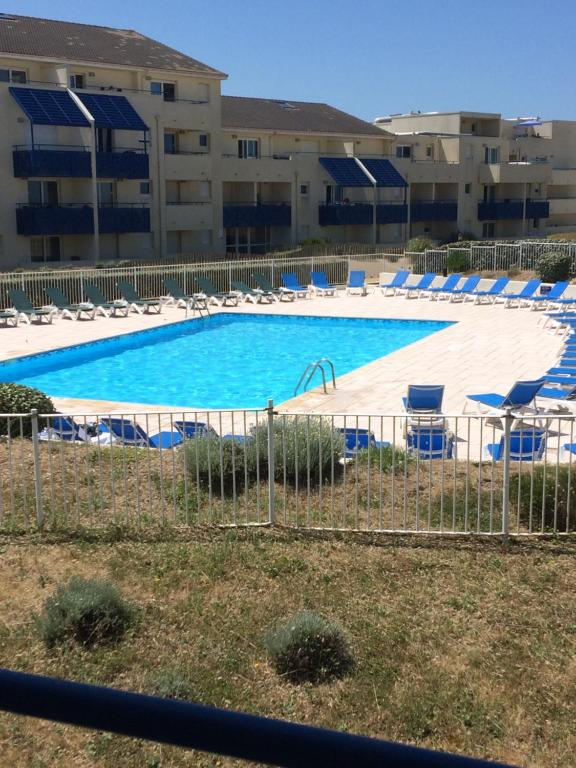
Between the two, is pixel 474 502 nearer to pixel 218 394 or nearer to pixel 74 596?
pixel 74 596

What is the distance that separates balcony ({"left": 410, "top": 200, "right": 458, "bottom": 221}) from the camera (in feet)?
188

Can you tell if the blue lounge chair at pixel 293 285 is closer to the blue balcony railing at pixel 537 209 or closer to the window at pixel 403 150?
the window at pixel 403 150

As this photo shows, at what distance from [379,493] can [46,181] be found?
117 ft

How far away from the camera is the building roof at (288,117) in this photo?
5219 cm

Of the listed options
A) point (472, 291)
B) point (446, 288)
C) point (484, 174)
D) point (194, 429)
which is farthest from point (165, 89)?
point (194, 429)

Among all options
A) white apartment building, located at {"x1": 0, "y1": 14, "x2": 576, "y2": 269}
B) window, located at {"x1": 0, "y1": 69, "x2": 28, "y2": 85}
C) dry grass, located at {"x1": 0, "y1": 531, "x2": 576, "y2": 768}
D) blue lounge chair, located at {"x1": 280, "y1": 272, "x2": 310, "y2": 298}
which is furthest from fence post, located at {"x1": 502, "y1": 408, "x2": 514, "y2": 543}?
window, located at {"x1": 0, "y1": 69, "x2": 28, "y2": 85}

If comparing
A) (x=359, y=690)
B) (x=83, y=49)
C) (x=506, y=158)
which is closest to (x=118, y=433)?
(x=359, y=690)

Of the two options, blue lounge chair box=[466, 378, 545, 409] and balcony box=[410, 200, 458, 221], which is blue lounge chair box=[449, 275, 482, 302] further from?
balcony box=[410, 200, 458, 221]

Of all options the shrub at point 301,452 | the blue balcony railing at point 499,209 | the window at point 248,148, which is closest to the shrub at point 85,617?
the shrub at point 301,452

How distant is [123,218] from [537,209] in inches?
1319

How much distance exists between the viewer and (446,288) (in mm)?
33969

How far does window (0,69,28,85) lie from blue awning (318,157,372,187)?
709 inches

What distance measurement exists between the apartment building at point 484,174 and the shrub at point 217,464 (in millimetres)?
49206

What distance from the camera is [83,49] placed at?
43500 millimetres
